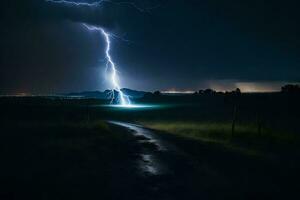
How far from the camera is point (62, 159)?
13.1 meters

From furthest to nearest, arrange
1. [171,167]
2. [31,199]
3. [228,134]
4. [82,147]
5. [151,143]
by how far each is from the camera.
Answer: [228,134], [151,143], [82,147], [171,167], [31,199]

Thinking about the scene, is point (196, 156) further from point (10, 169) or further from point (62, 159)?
point (10, 169)

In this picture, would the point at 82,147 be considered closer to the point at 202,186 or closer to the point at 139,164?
the point at 139,164

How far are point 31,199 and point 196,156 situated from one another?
7.11 meters

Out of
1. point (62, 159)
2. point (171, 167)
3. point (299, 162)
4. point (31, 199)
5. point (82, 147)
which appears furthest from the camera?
point (82, 147)

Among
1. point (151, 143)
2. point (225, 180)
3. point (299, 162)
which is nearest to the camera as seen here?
point (225, 180)

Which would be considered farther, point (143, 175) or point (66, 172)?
point (66, 172)

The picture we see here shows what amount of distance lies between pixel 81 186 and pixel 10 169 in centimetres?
375

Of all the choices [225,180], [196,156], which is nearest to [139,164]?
[196,156]

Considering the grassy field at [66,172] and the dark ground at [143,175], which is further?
the grassy field at [66,172]

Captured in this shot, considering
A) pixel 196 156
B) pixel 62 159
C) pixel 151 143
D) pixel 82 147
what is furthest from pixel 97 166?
pixel 151 143

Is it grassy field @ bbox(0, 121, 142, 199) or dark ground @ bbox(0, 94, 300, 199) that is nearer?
dark ground @ bbox(0, 94, 300, 199)

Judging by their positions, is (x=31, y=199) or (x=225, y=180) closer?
(x=31, y=199)

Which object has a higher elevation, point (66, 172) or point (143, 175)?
point (143, 175)
